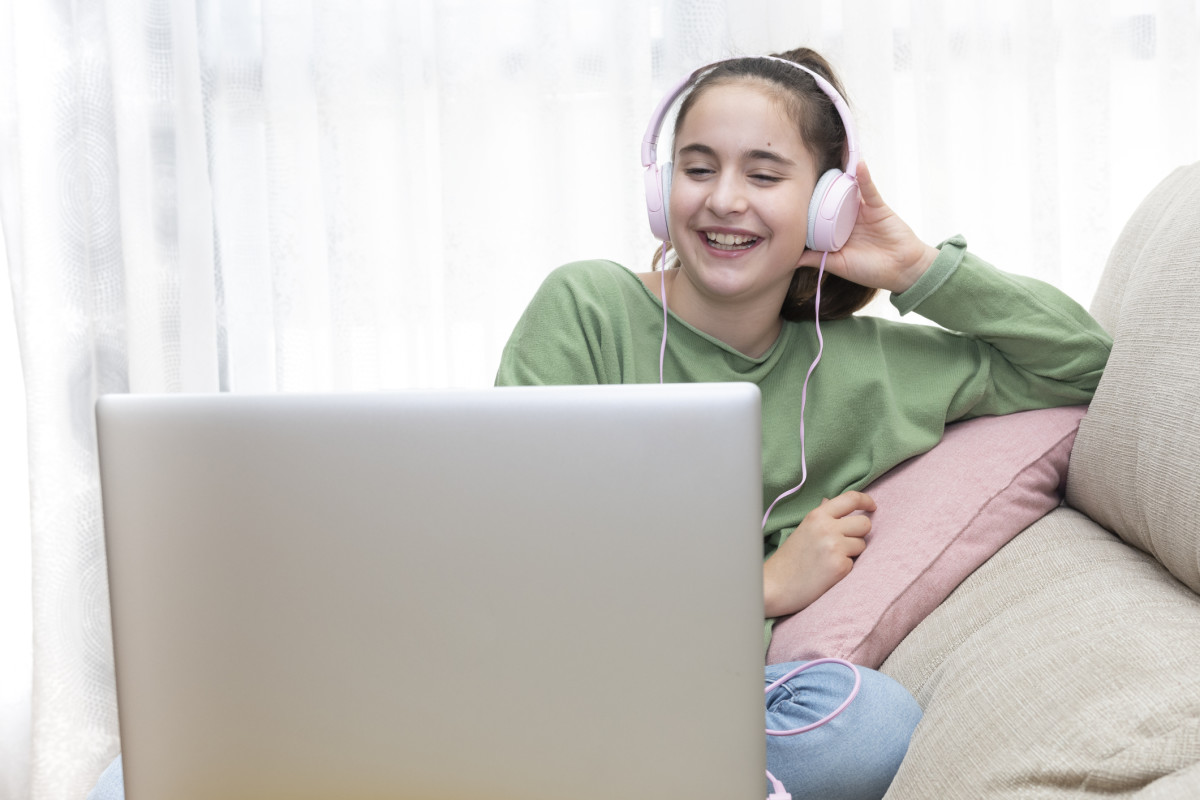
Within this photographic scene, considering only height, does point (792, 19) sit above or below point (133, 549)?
above

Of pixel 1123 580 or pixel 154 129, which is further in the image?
pixel 154 129

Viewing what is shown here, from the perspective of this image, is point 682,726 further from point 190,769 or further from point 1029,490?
point 1029,490

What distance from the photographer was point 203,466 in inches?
22.3

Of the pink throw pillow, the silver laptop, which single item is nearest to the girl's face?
the pink throw pillow

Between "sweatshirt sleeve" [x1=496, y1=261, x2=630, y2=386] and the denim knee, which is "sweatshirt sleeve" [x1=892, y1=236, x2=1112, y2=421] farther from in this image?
the denim knee

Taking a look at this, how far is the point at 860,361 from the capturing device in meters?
1.23

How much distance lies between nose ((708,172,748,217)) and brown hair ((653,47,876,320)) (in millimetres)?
90

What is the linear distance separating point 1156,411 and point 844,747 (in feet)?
1.37

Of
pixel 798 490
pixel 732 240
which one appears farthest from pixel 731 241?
pixel 798 490

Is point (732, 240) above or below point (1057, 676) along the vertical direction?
above

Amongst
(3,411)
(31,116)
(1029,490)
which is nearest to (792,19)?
(1029,490)

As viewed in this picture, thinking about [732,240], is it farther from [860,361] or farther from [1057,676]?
[1057,676]

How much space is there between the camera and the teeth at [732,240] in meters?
1.20

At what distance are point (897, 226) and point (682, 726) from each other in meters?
0.86
